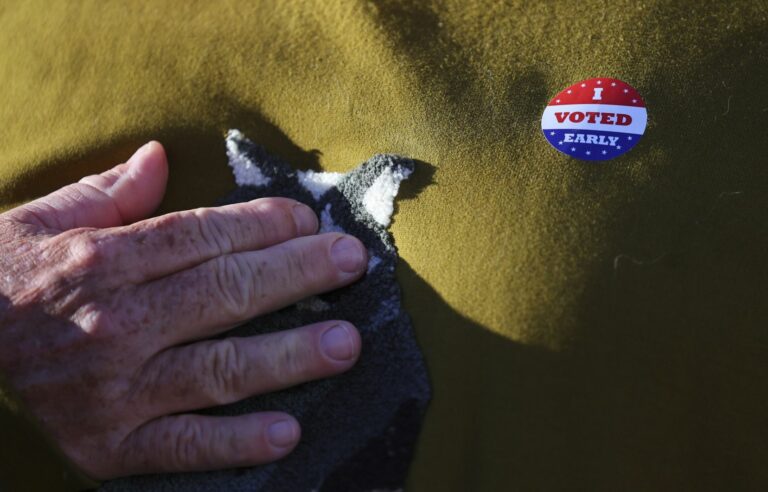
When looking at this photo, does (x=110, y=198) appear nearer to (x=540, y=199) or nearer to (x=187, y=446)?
(x=187, y=446)

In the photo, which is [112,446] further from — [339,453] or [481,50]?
[481,50]

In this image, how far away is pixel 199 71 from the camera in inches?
40.6

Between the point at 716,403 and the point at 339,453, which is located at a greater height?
the point at 716,403

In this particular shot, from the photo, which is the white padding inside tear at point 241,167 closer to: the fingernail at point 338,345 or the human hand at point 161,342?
the human hand at point 161,342

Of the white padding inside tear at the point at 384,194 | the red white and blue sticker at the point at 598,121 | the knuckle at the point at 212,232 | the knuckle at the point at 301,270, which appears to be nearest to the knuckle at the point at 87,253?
the knuckle at the point at 212,232

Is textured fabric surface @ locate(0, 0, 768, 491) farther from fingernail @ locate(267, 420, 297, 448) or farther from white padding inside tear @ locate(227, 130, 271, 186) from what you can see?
fingernail @ locate(267, 420, 297, 448)

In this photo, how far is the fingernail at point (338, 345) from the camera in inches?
33.4

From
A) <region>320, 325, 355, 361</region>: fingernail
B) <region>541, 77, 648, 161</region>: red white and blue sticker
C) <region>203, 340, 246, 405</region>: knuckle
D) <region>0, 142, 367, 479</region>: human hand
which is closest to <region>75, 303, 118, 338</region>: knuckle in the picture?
<region>0, 142, 367, 479</region>: human hand

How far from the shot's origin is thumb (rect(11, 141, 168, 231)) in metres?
0.97

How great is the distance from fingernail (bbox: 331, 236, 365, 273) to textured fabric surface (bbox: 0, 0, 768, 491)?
52 millimetres

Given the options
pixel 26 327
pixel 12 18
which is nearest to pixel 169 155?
pixel 26 327

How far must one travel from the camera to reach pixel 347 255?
0.88m

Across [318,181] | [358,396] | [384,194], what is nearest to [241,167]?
[318,181]

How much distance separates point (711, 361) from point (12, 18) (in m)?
1.13
